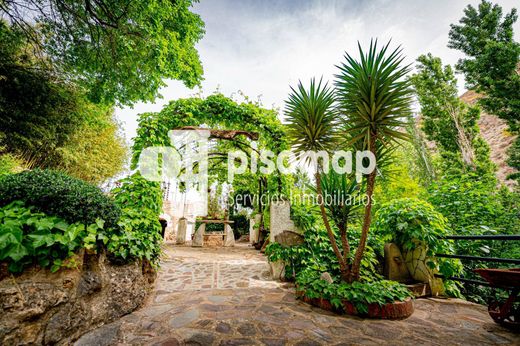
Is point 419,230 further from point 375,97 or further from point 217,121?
point 217,121

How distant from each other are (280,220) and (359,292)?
1807 millimetres

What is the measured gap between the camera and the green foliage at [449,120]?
10.4 metres

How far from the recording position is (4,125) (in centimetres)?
653

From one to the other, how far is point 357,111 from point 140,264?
348 cm

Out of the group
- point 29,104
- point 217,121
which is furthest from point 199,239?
point 29,104

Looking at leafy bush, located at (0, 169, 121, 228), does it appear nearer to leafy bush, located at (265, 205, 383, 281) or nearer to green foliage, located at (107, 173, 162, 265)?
green foliage, located at (107, 173, 162, 265)

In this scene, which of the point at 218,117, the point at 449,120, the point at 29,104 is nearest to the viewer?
the point at 218,117

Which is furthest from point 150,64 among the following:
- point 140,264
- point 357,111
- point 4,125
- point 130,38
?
point 4,125

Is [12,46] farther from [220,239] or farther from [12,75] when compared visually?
[220,239]

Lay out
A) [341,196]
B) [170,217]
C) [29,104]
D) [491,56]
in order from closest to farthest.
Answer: [341,196] → [29,104] → [491,56] → [170,217]

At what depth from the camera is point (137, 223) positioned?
2824 millimetres

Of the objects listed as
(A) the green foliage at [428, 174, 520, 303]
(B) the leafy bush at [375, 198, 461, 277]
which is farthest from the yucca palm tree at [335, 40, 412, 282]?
(A) the green foliage at [428, 174, 520, 303]

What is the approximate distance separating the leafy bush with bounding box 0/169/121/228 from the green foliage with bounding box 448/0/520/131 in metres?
13.4

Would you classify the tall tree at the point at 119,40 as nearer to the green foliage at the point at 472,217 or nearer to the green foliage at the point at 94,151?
the green foliage at the point at 94,151
